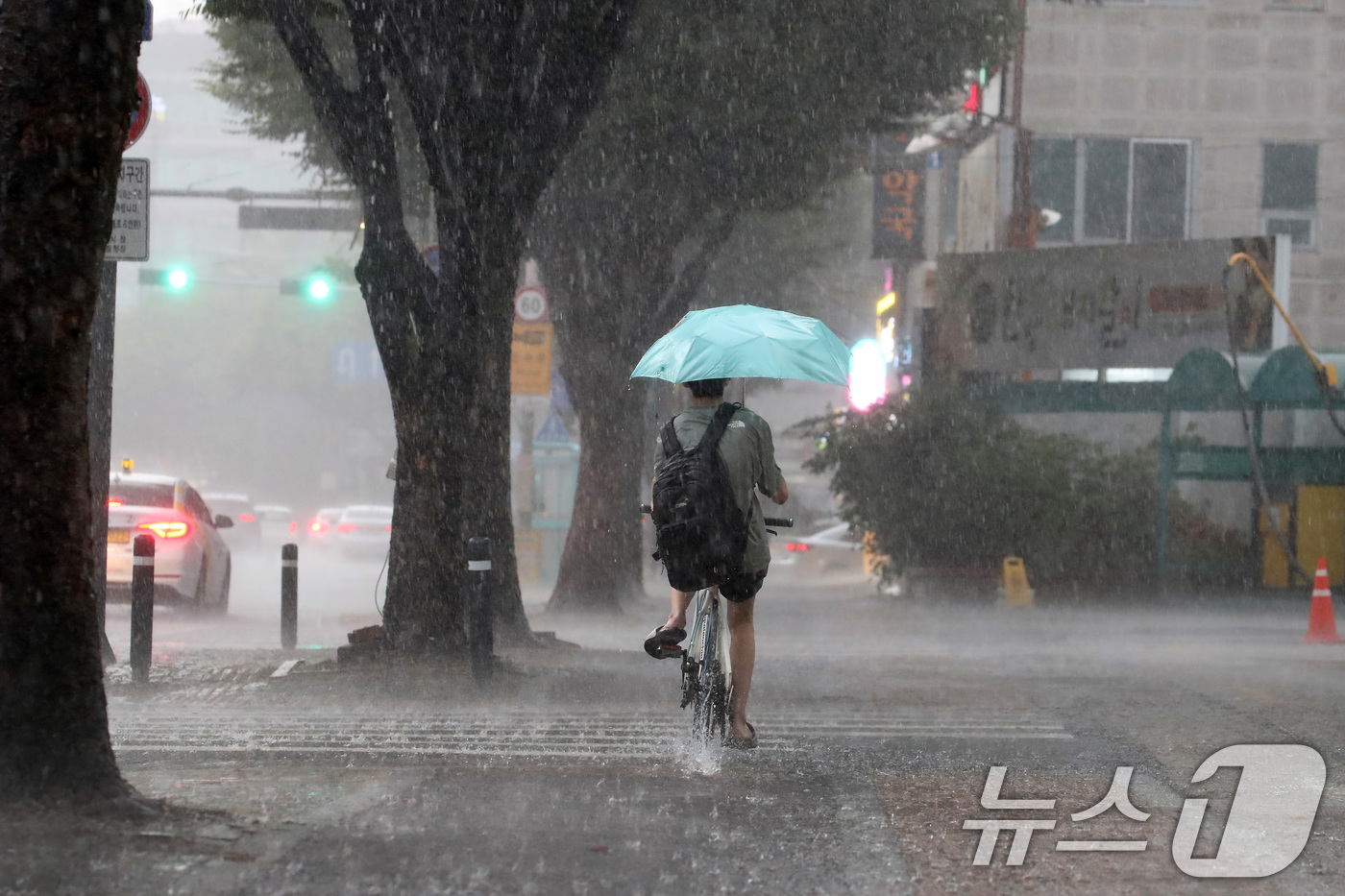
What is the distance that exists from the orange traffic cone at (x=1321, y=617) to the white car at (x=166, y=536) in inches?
414

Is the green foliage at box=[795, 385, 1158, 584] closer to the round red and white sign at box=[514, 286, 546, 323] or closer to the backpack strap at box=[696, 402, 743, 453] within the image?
the round red and white sign at box=[514, 286, 546, 323]

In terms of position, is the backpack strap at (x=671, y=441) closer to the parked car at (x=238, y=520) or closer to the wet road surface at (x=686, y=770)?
the wet road surface at (x=686, y=770)

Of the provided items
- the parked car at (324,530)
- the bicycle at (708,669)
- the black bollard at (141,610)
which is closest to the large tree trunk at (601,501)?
the black bollard at (141,610)

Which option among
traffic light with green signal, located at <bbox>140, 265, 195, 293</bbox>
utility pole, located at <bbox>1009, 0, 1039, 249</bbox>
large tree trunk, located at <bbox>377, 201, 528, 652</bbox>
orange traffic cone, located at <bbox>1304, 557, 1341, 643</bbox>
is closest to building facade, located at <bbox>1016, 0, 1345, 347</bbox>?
utility pole, located at <bbox>1009, 0, 1039, 249</bbox>

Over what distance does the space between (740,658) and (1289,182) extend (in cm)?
2430

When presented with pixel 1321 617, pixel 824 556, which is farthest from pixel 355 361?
pixel 1321 617

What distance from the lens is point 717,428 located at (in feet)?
23.1

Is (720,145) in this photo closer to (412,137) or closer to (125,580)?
(412,137)

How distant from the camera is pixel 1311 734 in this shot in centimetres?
783

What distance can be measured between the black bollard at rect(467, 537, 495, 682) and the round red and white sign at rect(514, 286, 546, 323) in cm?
1173

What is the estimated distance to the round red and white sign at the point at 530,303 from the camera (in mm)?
21828

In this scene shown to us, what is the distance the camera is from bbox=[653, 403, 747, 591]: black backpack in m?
6.95

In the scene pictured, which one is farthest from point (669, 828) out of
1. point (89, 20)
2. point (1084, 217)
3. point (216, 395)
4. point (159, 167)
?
point (159, 167)

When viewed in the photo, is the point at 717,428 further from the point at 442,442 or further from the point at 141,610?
the point at 141,610
